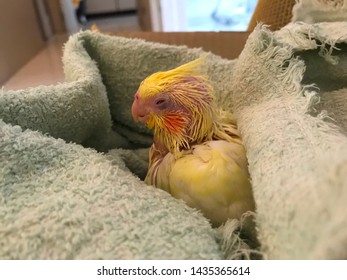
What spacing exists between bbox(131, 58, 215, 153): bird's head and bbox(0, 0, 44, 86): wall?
97cm

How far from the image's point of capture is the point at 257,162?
1.13 feet

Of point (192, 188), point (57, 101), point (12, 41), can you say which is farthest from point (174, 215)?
point (12, 41)

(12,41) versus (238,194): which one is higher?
(238,194)

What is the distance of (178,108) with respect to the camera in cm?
44

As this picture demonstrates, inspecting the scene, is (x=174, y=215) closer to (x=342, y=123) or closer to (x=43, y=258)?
(x=43, y=258)

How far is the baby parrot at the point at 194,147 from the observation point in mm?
383

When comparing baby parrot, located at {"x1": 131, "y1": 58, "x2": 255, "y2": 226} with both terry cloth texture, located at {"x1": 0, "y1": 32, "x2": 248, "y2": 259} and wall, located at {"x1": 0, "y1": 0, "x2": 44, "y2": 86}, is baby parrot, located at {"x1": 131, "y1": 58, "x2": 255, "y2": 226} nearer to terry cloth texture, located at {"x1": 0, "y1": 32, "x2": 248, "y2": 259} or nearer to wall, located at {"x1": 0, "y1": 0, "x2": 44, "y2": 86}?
terry cloth texture, located at {"x1": 0, "y1": 32, "x2": 248, "y2": 259}

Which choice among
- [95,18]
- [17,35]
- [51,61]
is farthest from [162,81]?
[95,18]

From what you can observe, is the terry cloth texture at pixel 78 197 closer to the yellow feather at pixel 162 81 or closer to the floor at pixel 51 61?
the yellow feather at pixel 162 81

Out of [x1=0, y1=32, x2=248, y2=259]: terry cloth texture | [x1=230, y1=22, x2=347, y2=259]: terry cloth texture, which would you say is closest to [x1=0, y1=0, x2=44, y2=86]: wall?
[x1=0, y1=32, x2=248, y2=259]: terry cloth texture

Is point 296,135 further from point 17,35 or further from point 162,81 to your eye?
point 17,35

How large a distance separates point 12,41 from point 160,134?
1.16 meters

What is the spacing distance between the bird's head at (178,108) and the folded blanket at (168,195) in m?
0.04

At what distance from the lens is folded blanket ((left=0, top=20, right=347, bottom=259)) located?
10.7 inches
